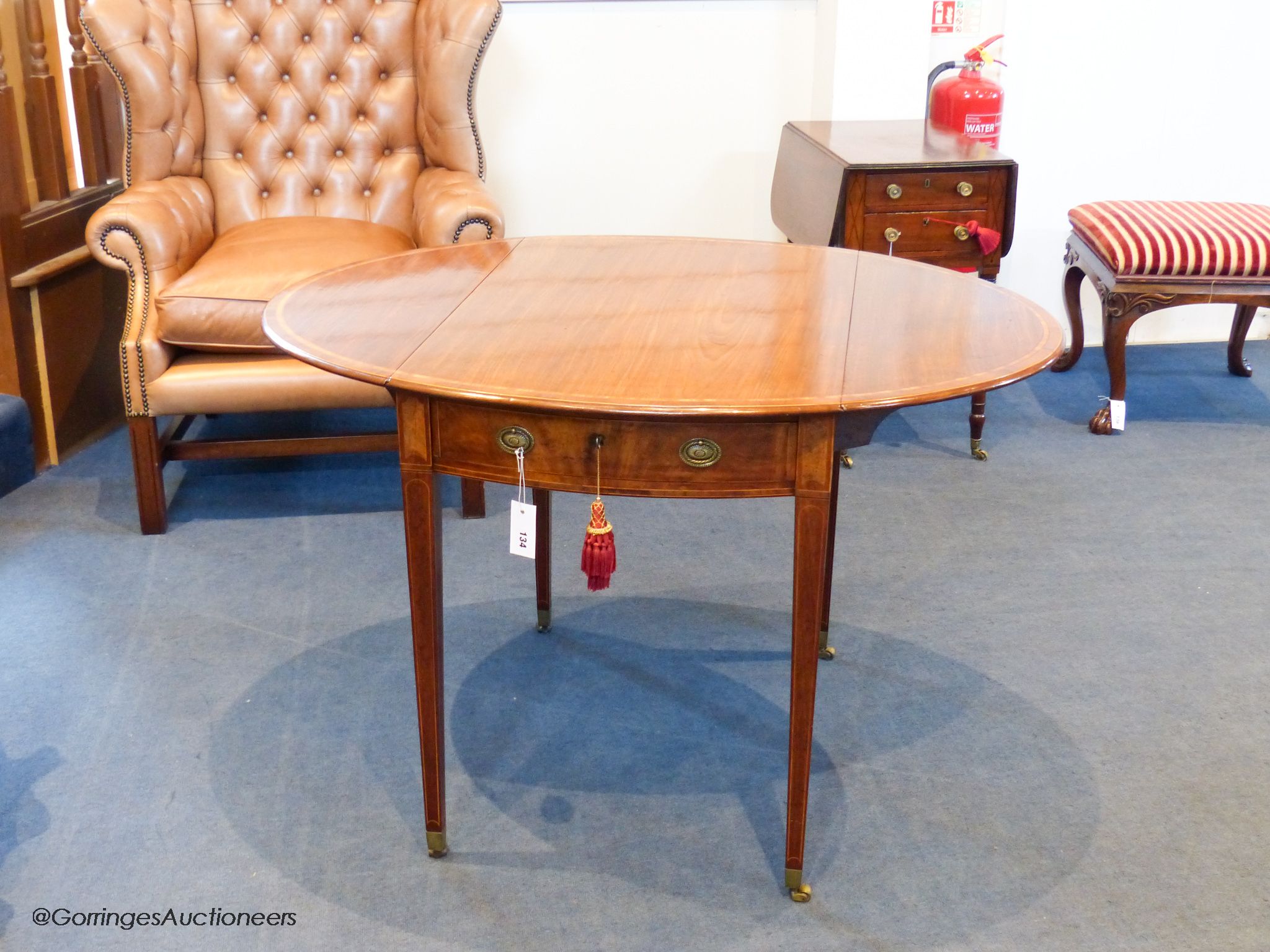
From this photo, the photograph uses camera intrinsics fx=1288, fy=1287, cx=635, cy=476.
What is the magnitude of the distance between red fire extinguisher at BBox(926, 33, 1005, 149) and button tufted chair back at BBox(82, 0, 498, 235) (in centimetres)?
119

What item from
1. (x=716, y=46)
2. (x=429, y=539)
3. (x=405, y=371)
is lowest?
(x=429, y=539)

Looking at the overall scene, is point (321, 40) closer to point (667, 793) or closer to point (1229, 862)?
point (667, 793)

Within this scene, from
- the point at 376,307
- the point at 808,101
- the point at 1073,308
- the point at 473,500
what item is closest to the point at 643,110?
the point at 808,101

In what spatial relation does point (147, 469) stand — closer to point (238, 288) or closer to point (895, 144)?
point (238, 288)

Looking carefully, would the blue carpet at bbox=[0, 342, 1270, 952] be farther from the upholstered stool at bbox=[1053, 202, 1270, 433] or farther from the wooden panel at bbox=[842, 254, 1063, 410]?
the wooden panel at bbox=[842, 254, 1063, 410]

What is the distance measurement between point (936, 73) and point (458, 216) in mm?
1598

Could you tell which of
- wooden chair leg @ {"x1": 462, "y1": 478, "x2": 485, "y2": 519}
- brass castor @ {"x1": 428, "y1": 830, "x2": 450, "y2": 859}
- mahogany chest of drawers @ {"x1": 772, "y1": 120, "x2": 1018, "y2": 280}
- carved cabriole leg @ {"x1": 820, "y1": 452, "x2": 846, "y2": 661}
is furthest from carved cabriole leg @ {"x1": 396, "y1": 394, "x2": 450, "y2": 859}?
mahogany chest of drawers @ {"x1": 772, "y1": 120, "x2": 1018, "y2": 280}

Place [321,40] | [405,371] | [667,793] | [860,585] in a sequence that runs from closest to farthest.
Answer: [405,371] < [667,793] < [860,585] < [321,40]

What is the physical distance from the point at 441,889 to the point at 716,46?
8.91 ft

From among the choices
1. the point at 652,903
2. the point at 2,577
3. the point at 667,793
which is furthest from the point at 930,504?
the point at 2,577

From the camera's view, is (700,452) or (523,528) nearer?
(700,452)

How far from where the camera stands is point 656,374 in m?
1.51

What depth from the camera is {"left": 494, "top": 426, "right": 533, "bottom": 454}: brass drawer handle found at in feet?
4.96

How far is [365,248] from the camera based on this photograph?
9.55 ft
